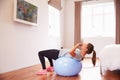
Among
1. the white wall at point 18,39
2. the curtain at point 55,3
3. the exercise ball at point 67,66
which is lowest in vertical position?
the exercise ball at point 67,66

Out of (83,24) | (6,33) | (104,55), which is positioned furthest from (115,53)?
(83,24)

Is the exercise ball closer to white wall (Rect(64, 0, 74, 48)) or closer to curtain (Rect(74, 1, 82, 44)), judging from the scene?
curtain (Rect(74, 1, 82, 44))

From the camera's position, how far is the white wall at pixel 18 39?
Answer: 3.01 m

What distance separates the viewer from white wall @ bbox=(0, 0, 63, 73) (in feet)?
9.87

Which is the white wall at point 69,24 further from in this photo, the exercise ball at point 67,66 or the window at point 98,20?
the exercise ball at point 67,66

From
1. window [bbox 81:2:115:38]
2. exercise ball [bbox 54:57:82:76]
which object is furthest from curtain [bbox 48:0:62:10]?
exercise ball [bbox 54:57:82:76]

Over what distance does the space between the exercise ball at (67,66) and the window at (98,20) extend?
357 centimetres

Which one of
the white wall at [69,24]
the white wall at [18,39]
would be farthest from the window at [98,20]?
the white wall at [18,39]

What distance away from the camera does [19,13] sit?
3.34 meters

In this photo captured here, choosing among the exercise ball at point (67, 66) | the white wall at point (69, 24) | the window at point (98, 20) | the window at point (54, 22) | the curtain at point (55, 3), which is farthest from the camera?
the white wall at point (69, 24)

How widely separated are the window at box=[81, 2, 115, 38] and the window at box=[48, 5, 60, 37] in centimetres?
103

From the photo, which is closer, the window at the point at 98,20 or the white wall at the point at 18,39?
the white wall at the point at 18,39

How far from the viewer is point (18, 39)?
342 centimetres

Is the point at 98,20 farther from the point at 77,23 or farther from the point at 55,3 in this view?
the point at 55,3
